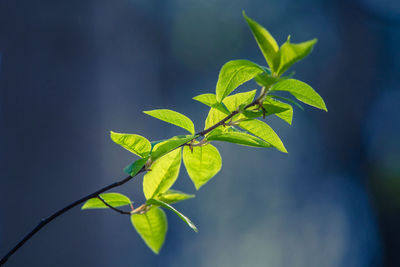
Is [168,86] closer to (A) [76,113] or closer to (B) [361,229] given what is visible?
(A) [76,113]

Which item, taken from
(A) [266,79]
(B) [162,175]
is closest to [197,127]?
(B) [162,175]

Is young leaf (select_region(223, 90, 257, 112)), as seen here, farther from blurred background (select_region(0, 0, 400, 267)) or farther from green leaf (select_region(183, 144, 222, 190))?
blurred background (select_region(0, 0, 400, 267))

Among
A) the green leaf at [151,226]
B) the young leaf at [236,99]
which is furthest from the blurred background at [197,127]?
the young leaf at [236,99]

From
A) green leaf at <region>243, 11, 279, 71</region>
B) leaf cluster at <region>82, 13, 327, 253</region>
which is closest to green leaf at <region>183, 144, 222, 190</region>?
leaf cluster at <region>82, 13, 327, 253</region>

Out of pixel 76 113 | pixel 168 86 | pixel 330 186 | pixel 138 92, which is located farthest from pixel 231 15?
pixel 330 186

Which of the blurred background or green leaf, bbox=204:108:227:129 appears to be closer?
green leaf, bbox=204:108:227:129

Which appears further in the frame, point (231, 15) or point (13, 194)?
point (231, 15)
